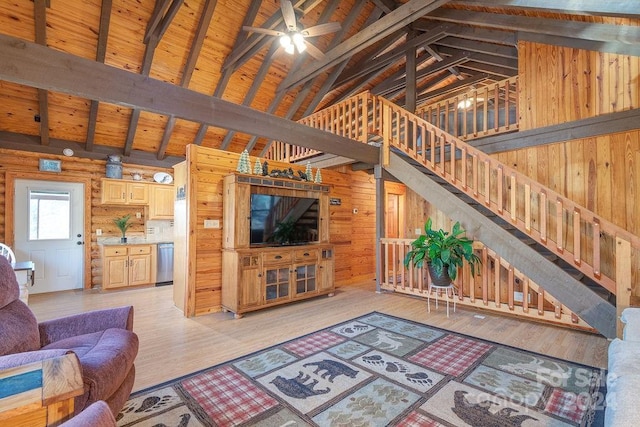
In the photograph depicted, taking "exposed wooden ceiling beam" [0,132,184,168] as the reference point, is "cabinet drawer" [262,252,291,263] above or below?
below

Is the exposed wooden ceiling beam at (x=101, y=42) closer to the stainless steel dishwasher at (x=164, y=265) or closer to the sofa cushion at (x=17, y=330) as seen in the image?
the stainless steel dishwasher at (x=164, y=265)

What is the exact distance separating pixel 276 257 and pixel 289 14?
3.21 meters

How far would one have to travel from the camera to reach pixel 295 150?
6535mm

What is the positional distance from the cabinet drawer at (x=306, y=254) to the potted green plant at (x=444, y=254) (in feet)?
5.20

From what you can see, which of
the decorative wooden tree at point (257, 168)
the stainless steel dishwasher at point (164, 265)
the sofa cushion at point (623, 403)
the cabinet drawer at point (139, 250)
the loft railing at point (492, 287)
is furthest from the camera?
the stainless steel dishwasher at point (164, 265)

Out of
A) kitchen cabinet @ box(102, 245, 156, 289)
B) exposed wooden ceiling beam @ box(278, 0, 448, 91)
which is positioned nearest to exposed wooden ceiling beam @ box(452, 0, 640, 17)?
exposed wooden ceiling beam @ box(278, 0, 448, 91)

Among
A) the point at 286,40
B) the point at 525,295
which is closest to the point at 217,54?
the point at 286,40

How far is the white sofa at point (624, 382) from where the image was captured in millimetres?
1076

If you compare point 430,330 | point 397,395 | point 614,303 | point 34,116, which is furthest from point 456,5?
point 34,116

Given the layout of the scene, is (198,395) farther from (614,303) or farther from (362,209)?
(362,209)

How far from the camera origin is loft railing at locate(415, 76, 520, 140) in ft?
15.5

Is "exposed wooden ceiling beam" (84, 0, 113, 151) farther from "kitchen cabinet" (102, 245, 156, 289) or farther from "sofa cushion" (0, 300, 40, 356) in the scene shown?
"sofa cushion" (0, 300, 40, 356)

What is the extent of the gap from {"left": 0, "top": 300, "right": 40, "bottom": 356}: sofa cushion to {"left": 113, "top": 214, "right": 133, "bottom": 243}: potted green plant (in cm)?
438

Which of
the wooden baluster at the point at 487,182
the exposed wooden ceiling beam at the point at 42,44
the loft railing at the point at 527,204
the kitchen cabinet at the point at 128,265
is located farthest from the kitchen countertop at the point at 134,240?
the wooden baluster at the point at 487,182
